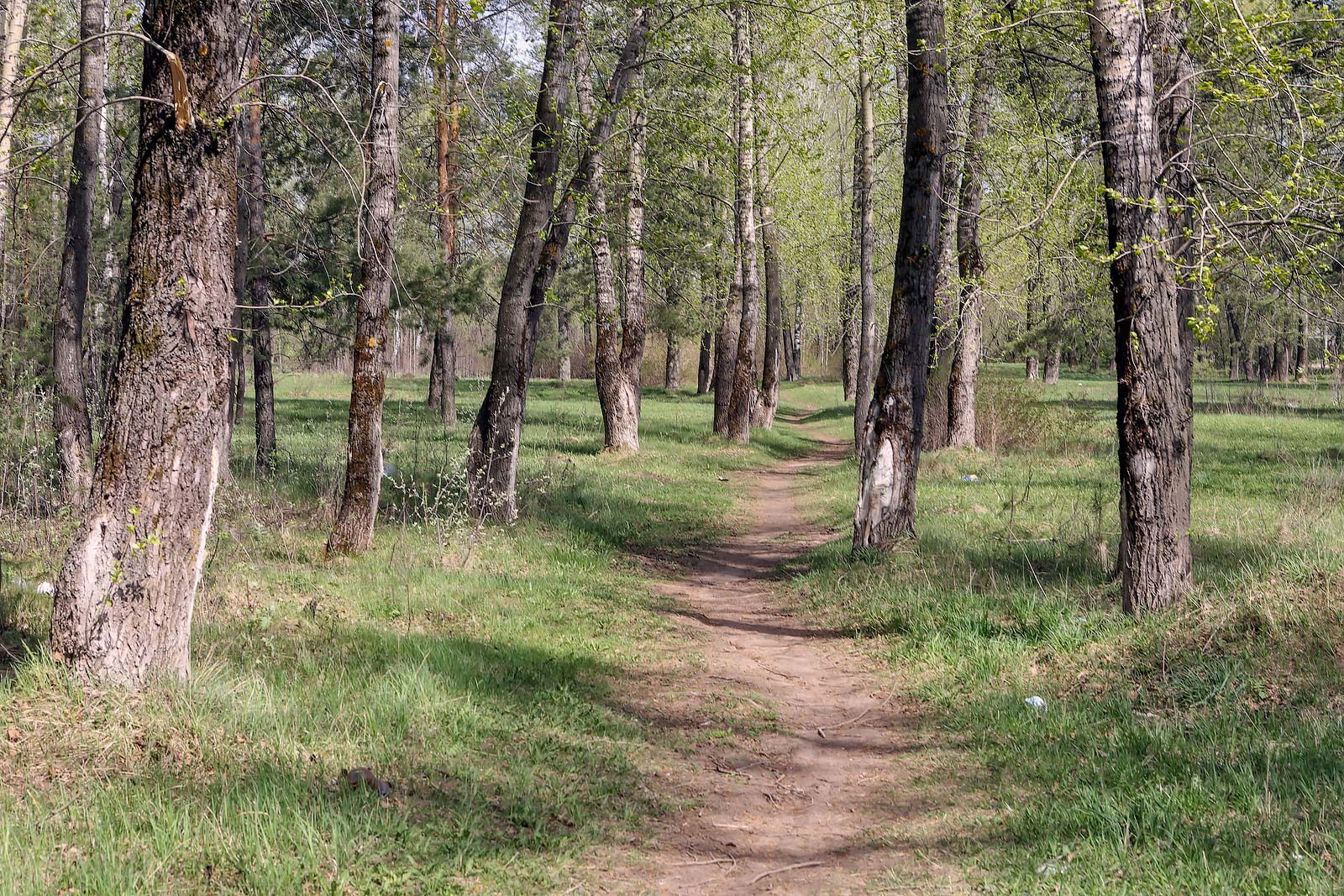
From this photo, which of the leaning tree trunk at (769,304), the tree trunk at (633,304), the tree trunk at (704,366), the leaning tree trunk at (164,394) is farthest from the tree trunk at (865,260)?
the tree trunk at (704,366)

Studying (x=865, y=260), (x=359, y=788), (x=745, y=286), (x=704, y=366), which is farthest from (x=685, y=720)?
(x=704, y=366)

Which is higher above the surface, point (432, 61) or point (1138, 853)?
point (432, 61)

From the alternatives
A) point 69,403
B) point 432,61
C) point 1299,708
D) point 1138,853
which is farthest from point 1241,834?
point 69,403

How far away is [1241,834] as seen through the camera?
12.4 feet

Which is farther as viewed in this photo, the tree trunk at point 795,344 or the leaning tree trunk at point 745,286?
the tree trunk at point 795,344

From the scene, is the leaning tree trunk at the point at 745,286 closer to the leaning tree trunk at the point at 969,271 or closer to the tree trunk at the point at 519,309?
the leaning tree trunk at the point at 969,271

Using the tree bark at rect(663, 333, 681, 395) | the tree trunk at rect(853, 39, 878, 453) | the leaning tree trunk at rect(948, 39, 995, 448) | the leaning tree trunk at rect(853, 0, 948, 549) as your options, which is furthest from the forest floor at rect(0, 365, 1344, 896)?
the tree bark at rect(663, 333, 681, 395)

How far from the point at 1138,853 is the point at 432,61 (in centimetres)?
692

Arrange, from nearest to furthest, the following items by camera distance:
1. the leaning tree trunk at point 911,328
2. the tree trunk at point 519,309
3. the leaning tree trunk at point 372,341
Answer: the leaning tree trunk at point 372,341, the leaning tree trunk at point 911,328, the tree trunk at point 519,309

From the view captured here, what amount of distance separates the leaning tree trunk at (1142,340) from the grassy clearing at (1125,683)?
0.39 meters

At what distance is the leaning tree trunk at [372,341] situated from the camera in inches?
335

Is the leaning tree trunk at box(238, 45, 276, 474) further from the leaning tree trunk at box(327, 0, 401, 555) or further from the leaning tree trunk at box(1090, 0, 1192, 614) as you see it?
the leaning tree trunk at box(1090, 0, 1192, 614)

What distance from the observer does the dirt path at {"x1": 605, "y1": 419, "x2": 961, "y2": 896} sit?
13.3 ft

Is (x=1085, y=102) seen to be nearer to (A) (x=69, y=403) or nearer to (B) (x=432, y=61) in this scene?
(B) (x=432, y=61)
